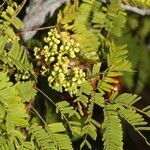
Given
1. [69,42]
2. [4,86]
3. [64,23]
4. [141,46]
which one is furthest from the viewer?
[141,46]

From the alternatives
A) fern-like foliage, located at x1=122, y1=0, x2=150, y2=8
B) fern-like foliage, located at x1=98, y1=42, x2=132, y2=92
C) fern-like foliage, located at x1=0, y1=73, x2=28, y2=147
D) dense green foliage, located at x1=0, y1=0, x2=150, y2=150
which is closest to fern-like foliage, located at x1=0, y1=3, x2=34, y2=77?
dense green foliage, located at x1=0, y1=0, x2=150, y2=150

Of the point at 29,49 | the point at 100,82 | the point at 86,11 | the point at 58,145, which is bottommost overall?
the point at 58,145

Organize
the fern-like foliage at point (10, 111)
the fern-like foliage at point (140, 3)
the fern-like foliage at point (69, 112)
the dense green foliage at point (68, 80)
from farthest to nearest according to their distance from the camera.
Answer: the fern-like foliage at point (140, 3) < the fern-like foliage at point (69, 112) < the dense green foliage at point (68, 80) < the fern-like foliage at point (10, 111)

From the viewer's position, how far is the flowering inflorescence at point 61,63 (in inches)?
51.6

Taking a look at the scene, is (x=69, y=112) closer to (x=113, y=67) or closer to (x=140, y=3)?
(x=113, y=67)

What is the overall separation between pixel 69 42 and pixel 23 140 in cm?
36

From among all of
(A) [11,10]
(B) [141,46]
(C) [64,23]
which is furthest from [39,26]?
(B) [141,46]

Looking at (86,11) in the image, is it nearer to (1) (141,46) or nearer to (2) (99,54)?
(2) (99,54)

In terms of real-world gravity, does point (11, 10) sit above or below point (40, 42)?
above

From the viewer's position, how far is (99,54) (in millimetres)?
1537

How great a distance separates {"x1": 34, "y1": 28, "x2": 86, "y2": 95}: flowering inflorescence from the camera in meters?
1.31

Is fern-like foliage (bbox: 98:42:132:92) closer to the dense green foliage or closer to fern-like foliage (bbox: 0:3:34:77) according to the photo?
the dense green foliage

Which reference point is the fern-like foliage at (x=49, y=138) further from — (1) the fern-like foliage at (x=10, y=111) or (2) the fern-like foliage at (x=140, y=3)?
(2) the fern-like foliage at (x=140, y=3)

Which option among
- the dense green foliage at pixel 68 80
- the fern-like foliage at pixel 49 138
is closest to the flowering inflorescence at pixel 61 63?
the dense green foliage at pixel 68 80
